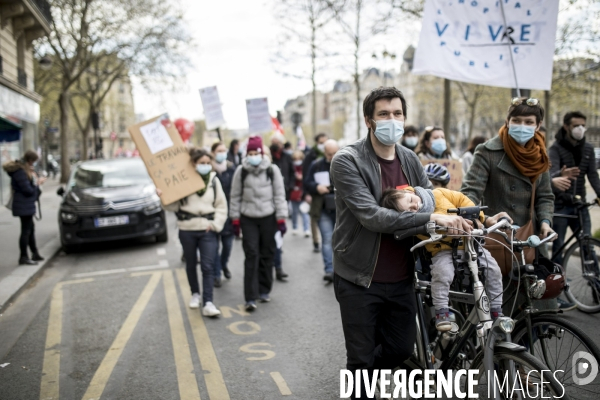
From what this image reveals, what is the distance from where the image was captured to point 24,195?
8.90m

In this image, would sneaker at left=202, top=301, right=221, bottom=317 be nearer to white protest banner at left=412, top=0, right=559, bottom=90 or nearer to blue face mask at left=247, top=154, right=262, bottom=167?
blue face mask at left=247, top=154, right=262, bottom=167

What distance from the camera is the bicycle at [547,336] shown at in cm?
310

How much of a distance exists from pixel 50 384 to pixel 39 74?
35791 mm

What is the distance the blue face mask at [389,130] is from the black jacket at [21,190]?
24.4 feet

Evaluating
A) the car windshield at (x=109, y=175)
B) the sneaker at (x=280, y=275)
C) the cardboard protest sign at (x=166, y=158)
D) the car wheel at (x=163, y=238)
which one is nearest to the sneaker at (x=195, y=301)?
the cardboard protest sign at (x=166, y=158)

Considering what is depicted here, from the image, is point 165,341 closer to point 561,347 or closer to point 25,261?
point 561,347

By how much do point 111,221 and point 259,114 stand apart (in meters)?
3.76

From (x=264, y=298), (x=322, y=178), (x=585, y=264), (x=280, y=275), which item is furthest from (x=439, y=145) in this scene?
(x=264, y=298)

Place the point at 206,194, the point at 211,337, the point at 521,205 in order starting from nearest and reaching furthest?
1. the point at 521,205
2. the point at 211,337
3. the point at 206,194

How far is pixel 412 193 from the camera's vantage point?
10.1 ft

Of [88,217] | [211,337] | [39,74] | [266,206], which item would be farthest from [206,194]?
[39,74]

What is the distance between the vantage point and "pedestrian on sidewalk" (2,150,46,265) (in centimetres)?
887

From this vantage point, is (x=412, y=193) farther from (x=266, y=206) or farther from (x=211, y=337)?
(x=266, y=206)

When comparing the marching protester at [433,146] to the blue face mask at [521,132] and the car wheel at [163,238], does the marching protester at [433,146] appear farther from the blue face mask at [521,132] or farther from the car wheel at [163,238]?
the car wheel at [163,238]
